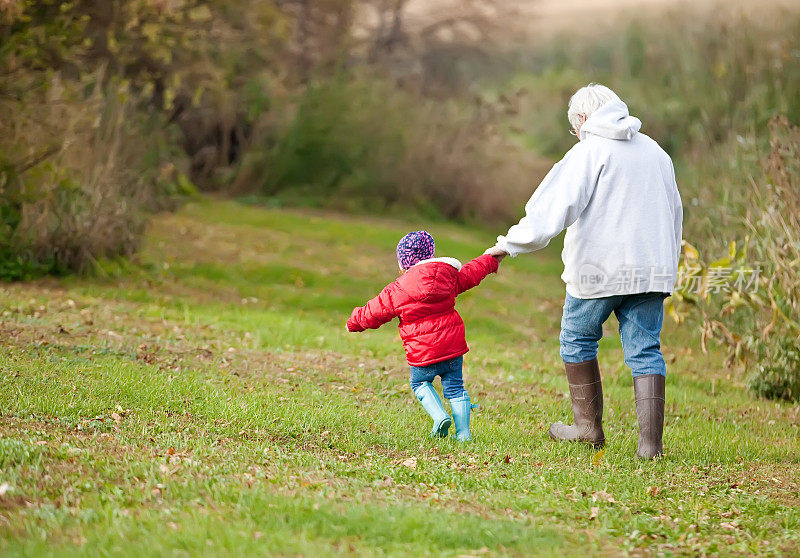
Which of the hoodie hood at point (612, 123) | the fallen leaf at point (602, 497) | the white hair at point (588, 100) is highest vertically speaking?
the white hair at point (588, 100)

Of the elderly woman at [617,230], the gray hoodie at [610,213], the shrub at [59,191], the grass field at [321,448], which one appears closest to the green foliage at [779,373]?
the grass field at [321,448]

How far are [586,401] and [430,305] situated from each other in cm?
118

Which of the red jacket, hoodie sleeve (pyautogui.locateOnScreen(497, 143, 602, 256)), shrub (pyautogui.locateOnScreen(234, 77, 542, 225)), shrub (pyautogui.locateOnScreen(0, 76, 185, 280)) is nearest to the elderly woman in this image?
hoodie sleeve (pyautogui.locateOnScreen(497, 143, 602, 256))

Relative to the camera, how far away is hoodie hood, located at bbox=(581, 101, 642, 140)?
18.0ft

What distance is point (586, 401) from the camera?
592 cm

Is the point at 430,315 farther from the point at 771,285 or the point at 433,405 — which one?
the point at 771,285

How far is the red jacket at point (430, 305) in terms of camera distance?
5605 millimetres

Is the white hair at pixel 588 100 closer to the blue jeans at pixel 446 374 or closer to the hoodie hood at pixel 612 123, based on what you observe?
the hoodie hood at pixel 612 123

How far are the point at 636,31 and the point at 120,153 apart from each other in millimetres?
16610

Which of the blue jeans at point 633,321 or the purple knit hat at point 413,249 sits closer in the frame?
the blue jeans at point 633,321

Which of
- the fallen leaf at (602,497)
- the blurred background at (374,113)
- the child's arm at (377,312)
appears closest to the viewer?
the fallen leaf at (602,497)

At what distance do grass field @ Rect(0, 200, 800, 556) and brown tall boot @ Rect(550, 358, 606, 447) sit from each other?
160 millimetres

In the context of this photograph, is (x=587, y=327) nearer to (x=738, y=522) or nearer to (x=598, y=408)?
(x=598, y=408)

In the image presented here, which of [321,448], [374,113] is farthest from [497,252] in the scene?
[374,113]
